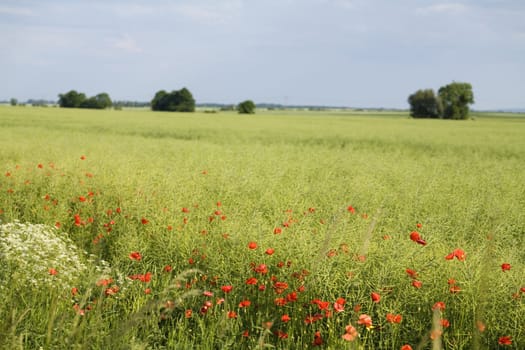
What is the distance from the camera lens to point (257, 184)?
7367 mm

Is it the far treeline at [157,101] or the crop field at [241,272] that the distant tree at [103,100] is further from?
the crop field at [241,272]

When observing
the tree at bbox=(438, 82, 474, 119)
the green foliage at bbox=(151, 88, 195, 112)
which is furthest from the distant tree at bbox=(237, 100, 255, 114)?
the tree at bbox=(438, 82, 474, 119)

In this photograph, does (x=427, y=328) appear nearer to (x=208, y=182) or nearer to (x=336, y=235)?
(x=336, y=235)

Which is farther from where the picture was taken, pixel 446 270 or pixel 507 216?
pixel 507 216

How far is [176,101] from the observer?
81.2 metres

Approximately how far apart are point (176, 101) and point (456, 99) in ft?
158

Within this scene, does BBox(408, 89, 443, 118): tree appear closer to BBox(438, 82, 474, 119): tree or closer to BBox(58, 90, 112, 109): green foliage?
BBox(438, 82, 474, 119): tree

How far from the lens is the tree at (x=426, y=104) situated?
233 ft

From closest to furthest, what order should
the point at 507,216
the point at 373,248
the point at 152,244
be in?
the point at 373,248 → the point at 152,244 → the point at 507,216

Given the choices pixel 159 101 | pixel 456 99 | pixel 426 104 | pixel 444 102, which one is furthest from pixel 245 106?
pixel 456 99

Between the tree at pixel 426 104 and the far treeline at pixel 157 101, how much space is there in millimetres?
30428

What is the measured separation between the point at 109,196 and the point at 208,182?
168 centimetres

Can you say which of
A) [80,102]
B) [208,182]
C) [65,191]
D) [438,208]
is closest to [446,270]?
[438,208]

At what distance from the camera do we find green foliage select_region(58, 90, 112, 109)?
271 ft
